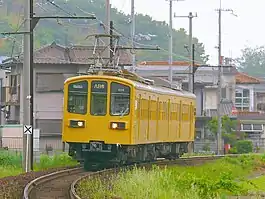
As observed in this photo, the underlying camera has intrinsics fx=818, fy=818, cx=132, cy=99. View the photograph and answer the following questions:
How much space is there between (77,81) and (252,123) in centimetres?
4212

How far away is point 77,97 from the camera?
2481 cm

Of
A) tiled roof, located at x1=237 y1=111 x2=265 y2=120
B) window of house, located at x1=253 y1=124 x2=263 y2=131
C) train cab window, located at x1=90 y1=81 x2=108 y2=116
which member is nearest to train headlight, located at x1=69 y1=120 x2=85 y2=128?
train cab window, located at x1=90 y1=81 x2=108 y2=116

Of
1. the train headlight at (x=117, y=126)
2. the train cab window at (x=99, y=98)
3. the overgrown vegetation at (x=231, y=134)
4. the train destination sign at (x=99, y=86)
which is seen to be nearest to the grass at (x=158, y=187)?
the train headlight at (x=117, y=126)

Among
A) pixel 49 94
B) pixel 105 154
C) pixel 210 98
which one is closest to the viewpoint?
pixel 105 154

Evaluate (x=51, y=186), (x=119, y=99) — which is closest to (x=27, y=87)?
(x=119, y=99)

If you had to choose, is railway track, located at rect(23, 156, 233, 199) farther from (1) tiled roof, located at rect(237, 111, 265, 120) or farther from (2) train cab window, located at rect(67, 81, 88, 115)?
(1) tiled roof, located at rect(237, 111, 265, 120)

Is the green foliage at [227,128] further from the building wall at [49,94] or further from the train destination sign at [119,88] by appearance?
the train destination sign at [119,88]

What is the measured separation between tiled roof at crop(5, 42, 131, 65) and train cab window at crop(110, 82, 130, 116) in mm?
21288

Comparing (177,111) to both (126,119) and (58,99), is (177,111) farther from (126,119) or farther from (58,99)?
(58,99)

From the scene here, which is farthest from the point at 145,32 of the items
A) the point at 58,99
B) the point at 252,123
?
the point at 58,99

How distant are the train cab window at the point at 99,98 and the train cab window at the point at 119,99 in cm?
22

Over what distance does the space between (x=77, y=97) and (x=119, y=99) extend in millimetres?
1335

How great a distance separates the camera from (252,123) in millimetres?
65250

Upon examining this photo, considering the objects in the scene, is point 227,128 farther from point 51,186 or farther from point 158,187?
point 158,187
